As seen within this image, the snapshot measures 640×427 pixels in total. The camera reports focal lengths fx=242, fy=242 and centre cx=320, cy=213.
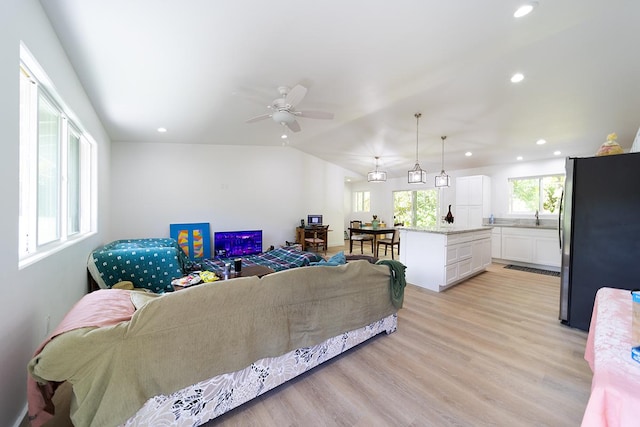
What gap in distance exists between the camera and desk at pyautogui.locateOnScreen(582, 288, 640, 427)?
64 centimetres

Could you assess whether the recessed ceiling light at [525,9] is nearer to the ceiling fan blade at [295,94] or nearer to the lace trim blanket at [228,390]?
the ceiling fan blade at [295,94]

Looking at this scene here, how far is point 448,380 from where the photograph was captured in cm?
185

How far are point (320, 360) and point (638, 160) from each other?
347 cm

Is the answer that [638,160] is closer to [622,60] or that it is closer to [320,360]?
[622,60]

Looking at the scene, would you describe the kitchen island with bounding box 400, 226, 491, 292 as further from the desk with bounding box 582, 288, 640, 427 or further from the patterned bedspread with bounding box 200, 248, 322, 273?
the desk with bounding box 582, 288, 640, 427

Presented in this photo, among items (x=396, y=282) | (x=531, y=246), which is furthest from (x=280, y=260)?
(x=531, y=246)

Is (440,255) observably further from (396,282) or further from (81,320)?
(81,320)

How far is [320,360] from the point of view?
77.9 inches

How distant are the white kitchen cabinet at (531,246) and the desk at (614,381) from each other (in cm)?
519

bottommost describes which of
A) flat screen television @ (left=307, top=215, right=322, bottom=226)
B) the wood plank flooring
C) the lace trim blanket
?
the wood plank flooring

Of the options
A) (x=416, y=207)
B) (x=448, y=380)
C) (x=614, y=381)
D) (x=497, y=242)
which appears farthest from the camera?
(x=416, y=207)

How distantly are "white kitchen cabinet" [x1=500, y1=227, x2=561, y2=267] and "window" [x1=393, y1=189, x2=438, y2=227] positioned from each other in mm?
1899

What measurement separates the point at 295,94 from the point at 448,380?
2.93 m

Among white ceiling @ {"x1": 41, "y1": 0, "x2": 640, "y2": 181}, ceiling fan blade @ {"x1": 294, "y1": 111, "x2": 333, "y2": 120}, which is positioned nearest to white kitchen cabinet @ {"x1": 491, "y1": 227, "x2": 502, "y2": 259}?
white ceiling @ {"x1": 41, "y1": 0, "x2": 640, "y2": 181}
